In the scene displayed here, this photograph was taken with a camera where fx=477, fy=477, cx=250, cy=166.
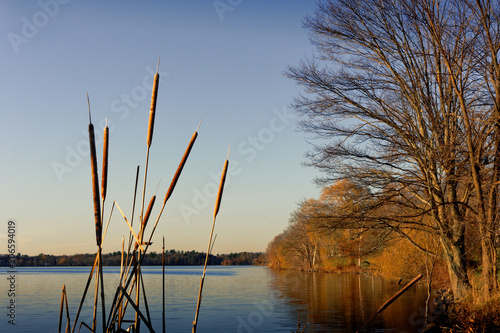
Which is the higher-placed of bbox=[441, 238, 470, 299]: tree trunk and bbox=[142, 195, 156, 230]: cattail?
bbox=[142, 195, 156, 230]: cattail

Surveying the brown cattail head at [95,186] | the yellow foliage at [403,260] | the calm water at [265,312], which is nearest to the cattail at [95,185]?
the brown cattail head at [95,186]

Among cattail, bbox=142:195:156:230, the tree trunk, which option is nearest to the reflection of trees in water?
the tree trunk

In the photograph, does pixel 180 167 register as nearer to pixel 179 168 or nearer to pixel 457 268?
pixel 179 168

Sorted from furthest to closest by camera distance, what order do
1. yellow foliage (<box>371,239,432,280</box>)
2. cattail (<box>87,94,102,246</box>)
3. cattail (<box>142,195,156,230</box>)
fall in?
yellow foliage (<box>371,239,432,280</box>) → cattail (<box>142,195,156,230</box>) → cattail (<box>87,94,102,246</box>)

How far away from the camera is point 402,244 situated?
2708 cm

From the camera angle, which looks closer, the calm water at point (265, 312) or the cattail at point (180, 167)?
the cattail at point (180, 167)

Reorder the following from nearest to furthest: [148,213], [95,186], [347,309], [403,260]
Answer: [95,186] < [148,213] < [347,309] < [403,260]

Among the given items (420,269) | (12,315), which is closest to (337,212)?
(12,315)

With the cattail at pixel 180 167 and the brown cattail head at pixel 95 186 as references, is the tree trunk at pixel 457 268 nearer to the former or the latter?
the cattail at pixel 180 167

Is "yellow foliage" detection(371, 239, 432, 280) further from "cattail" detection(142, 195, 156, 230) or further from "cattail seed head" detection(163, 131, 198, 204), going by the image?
"cattail seed head" detection(163, 131, 198, 204)

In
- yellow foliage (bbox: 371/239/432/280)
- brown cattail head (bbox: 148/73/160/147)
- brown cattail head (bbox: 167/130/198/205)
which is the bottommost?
yellow foliage (bbox: 371/239/432/280)

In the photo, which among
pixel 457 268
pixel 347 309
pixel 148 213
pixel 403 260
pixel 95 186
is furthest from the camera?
pixel 403 260

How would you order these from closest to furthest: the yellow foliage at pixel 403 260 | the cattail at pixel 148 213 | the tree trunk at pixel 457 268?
the cattail at pixel 148 213
the tree trunk at pixel 457 268
the yellow foliage at pixel 403 260

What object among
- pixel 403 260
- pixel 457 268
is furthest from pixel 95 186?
pixel 403 260
